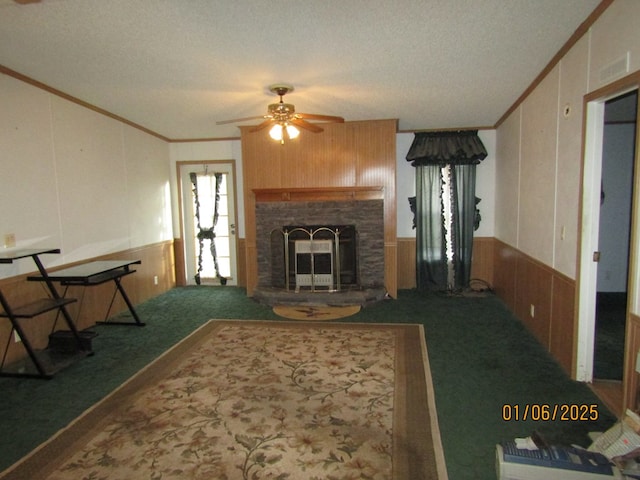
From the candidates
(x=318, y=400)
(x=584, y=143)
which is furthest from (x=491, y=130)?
(x=318, y=400)

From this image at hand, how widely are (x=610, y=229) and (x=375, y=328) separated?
340cm

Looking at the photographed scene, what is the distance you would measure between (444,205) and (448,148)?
0.82 m

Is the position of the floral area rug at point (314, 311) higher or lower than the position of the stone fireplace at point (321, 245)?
lower

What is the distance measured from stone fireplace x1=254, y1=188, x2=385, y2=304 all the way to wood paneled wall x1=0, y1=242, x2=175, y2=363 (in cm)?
158

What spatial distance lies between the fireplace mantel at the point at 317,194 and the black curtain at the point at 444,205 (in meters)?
0.88

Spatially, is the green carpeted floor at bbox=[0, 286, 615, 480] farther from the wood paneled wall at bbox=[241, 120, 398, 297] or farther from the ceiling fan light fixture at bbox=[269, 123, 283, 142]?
the ceiling fan light fixture at bbox=[269, 123, 283, 142]

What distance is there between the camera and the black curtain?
5652 mm

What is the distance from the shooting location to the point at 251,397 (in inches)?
109

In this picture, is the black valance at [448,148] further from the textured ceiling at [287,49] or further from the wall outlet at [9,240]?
the wall outlet at [9,240]

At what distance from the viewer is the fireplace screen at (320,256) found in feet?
17.8

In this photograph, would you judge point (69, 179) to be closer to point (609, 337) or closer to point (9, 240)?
point (9, 240)

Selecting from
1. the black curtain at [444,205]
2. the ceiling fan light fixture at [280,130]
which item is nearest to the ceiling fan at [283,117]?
the ceiling fan light fixture at [280,130]

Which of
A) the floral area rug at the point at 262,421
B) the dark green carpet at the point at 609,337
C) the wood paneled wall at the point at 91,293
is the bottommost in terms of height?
the floral area rug at the point at 262,421

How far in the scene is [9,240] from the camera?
3398 millimetres
